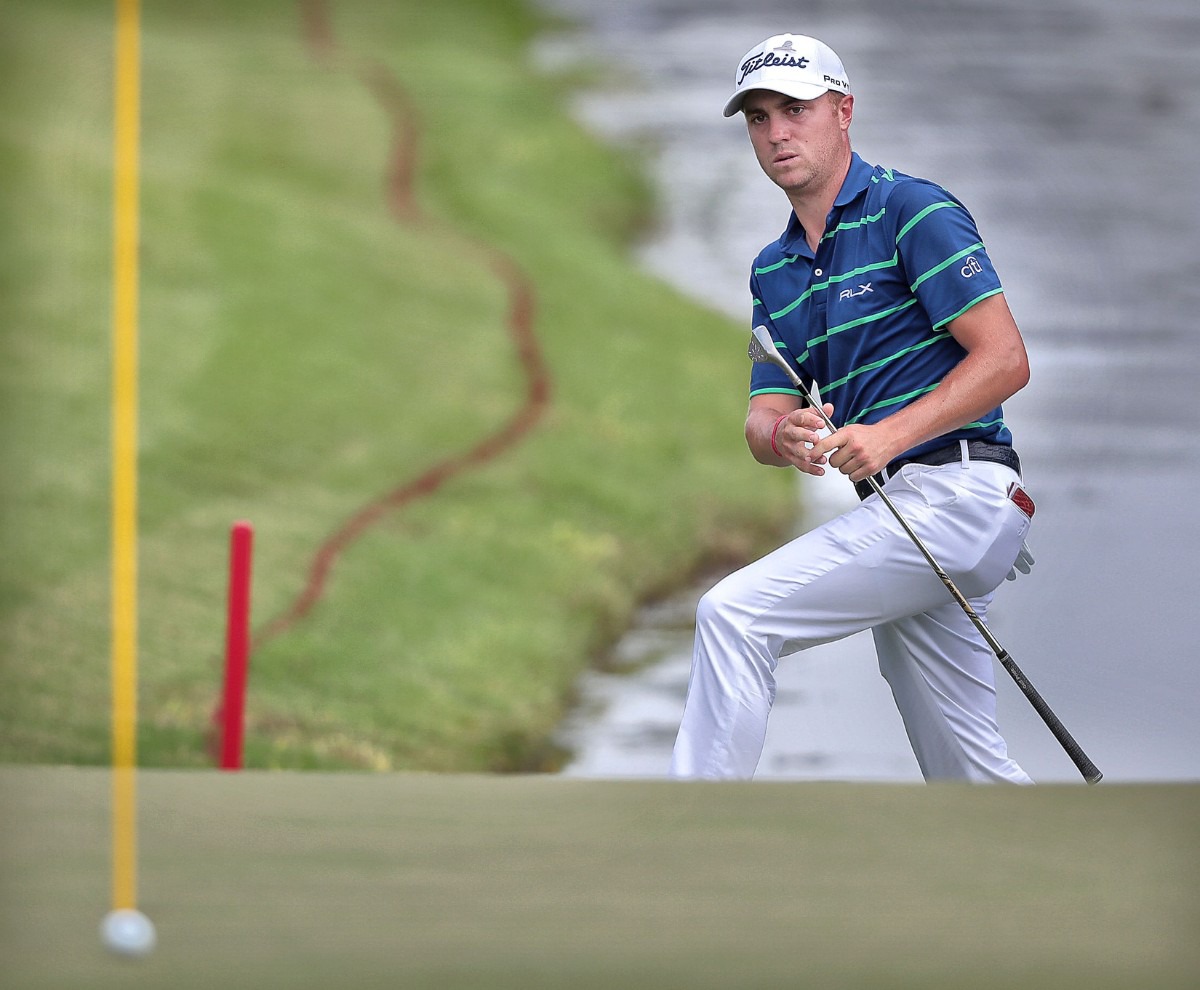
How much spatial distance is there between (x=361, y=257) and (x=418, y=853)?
945cm

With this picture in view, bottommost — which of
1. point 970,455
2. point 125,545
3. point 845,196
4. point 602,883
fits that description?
point 602,883

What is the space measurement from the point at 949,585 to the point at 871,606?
122 mm

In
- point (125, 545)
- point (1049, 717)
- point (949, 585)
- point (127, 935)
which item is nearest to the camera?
point (127, 935)

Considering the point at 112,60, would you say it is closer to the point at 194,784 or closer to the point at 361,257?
the point at 361,257

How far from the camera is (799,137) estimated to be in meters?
2.69

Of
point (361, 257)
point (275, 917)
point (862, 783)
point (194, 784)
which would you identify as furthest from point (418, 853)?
point (361, 257)

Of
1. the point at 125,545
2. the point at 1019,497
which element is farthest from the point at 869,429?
the point at 125,545

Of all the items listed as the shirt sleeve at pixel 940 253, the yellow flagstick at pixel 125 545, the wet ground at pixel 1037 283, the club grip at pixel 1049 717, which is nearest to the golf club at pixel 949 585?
the club grip at pixel 1049 717

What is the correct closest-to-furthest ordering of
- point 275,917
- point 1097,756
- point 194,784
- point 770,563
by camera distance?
point 275,917 < point 770,563 < point 194,784 < point 1097,756

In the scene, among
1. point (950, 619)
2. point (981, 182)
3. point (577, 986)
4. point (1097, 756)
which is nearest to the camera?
point (577, 986)

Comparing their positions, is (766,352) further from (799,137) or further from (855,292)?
(799,137)

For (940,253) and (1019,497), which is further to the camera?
(1019,497)

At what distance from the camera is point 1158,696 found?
6.66 metres

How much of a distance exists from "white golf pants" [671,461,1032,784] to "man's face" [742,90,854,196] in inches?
19.0
